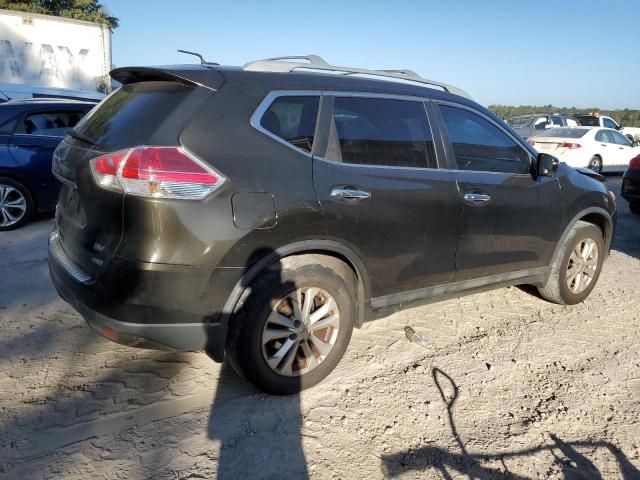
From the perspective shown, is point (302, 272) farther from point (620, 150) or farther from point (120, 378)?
point (620, 150)

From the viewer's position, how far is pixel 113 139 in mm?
2496

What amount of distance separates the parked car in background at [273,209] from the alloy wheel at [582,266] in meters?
0.97

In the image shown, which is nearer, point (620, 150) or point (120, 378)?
point (120, 378)

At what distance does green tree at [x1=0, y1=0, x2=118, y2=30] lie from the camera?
27.3 metres

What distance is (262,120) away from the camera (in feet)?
8.55

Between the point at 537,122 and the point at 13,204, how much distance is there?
16854 millimetres

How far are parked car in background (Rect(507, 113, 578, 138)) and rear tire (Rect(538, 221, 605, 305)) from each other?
13091mm

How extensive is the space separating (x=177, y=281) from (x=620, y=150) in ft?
51.2

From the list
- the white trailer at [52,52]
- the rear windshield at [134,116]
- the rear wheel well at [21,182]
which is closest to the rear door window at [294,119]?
the rear windshield at [134,116]

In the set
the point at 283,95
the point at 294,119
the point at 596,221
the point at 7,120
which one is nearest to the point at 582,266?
the point at 596,221

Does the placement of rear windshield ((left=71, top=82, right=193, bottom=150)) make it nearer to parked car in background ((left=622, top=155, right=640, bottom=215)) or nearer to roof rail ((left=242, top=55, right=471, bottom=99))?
roof rail ((left=242, top=55, right=471, bottom=99))

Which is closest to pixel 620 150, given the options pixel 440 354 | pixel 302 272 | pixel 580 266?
pixel 580 266

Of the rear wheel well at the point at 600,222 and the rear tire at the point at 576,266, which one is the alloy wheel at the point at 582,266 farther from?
the rear wheel well at the point at 600,222

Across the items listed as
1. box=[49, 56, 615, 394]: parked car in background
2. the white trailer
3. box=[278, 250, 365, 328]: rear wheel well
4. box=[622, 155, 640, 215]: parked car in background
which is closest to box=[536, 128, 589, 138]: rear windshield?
box=[622, 155, 640, 215]: parked car in background
